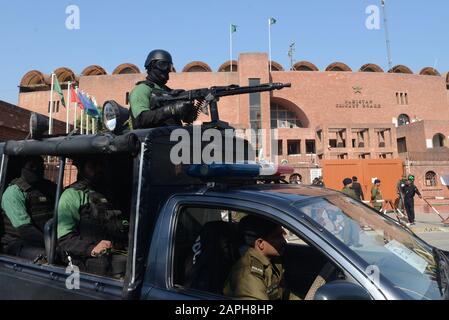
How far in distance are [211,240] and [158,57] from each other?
77.2 inches

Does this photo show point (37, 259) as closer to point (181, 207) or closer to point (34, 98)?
point (181, 207)

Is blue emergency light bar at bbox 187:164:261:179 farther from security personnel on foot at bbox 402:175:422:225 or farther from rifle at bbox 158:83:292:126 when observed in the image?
security personnel on foot at bbox 402:175:422:225

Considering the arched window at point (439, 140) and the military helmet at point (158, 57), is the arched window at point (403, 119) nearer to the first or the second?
the arched window at point (439, 140)

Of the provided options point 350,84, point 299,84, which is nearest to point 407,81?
point 350,84

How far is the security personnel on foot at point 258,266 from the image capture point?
195cm

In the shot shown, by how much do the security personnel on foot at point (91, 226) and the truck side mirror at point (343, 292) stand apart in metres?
1.26

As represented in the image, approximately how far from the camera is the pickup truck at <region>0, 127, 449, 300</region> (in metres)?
1.77

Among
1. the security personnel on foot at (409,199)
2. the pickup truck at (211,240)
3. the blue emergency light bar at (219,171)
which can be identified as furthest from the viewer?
the security personnel on foot at (409,199)

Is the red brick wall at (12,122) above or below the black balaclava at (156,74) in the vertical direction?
above

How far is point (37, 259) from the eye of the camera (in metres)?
2.61

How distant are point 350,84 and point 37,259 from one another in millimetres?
48698

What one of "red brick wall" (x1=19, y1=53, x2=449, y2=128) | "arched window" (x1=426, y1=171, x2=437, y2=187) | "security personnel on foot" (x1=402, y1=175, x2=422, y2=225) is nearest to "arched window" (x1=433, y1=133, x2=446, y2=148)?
"red brick wall" (x1=19, y1=53, x2=449, y2=128)

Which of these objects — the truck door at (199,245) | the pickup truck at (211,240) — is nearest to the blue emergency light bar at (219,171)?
the pickup truck at (211,240)

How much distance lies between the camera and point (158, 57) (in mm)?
3473
